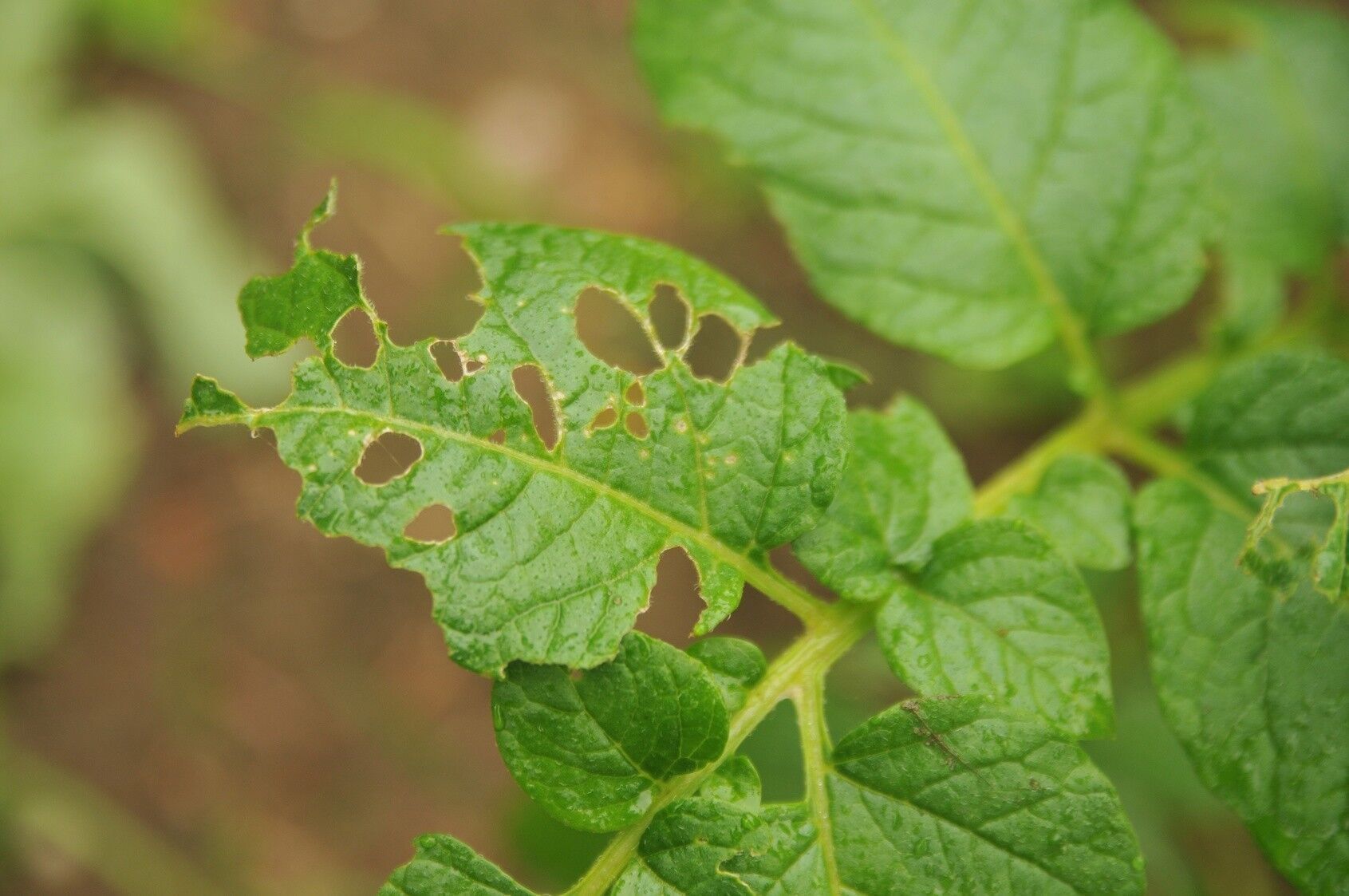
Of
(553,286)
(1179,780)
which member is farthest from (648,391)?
(1179,780)

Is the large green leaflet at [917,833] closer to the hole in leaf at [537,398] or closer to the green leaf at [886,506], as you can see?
the green leaf at [886,506]

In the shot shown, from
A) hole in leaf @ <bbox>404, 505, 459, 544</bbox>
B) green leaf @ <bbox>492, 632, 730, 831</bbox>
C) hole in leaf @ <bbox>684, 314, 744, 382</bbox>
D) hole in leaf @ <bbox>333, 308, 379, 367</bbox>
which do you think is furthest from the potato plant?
hole in leaf @ <bbox>333, 308, 379, 367</bbox>

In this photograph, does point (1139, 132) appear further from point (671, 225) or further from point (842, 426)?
point (671, 225)

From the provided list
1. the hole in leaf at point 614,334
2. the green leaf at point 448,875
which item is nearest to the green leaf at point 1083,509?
the green leaf at point 448,875

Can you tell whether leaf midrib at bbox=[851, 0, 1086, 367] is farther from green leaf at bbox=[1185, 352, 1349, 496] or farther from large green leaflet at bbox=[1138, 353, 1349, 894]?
large green leaflet at bbox=[1138, 353, 1349, 894]

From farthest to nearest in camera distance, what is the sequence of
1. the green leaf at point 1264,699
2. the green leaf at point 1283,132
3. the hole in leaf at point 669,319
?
the hole in leaf at point 669,319 < the green leaf at point 1283,132 < the green leaf at point 1264,699

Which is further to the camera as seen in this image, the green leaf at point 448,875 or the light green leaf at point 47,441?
the light green leaf at point 47,441

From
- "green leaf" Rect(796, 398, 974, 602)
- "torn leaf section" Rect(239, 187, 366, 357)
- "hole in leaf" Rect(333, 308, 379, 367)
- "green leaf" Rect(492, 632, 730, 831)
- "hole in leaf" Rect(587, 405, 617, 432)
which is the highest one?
"hole in leaf" Rect(333, 308, 379, 367)
